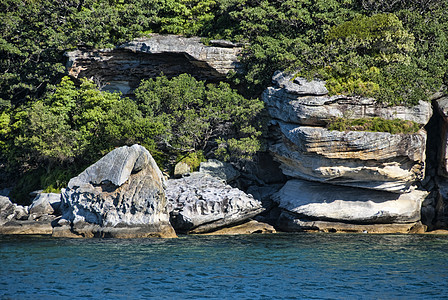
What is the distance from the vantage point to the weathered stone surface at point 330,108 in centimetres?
3198

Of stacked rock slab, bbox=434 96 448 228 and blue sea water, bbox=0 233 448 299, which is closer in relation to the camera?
blue sea water, bbox=0 233 448 299

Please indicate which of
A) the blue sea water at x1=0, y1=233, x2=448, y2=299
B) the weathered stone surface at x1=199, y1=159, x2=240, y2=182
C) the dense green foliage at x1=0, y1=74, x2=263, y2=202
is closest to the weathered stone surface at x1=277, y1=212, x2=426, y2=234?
the blue sea water at x1=0, y1=233, x2=448, y2=299

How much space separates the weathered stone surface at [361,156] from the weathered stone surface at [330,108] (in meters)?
0.78

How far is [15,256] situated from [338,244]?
1598 cm

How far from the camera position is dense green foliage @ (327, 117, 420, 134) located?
31219 mm

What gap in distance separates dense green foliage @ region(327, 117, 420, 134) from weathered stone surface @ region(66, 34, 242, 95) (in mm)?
11039

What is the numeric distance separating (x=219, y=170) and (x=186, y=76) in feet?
26.7

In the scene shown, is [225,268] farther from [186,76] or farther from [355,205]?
[186,76]

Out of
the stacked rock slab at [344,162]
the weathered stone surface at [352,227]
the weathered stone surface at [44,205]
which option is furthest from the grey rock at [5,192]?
the weathered stone surface at [352,227]

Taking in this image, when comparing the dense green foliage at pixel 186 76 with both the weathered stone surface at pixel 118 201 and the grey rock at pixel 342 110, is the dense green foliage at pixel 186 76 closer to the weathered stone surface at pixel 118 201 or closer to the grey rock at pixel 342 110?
the grey rock at pixel 342 110

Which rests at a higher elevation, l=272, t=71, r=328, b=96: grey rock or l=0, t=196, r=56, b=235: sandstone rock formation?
l=272, t=71, r=328, b=96: grey rock

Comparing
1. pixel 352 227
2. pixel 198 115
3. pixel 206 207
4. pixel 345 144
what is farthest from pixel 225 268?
pixel 198 115

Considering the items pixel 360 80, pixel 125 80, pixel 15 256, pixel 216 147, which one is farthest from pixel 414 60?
pixel 15 256

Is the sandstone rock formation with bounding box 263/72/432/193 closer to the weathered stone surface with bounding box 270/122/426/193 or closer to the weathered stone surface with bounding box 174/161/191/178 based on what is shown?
the weathered stone surface with bounding box 270/122/426/193
